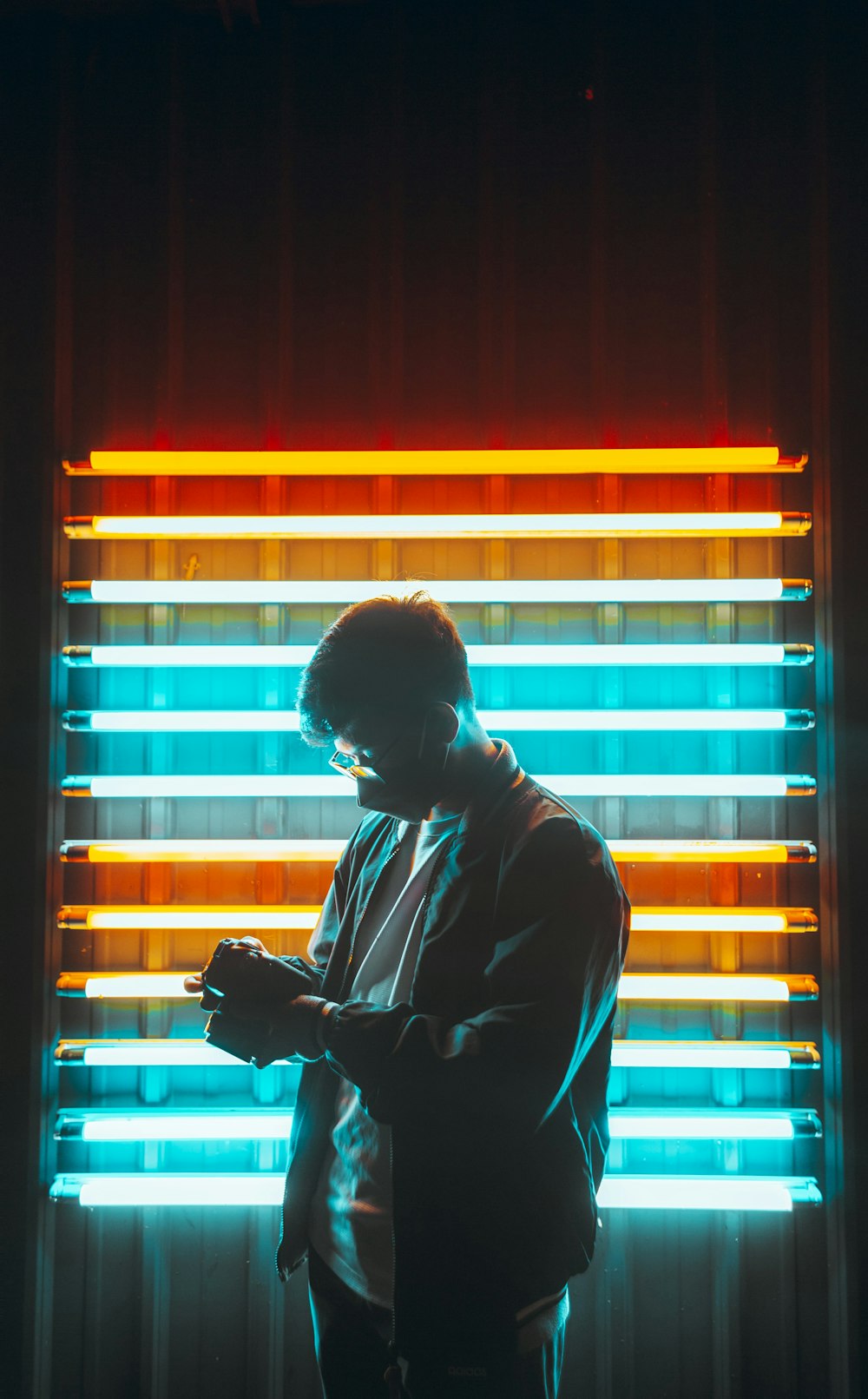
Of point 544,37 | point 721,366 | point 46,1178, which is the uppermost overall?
point 544,37

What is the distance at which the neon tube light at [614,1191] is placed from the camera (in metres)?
2.23

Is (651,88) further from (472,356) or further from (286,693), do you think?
(286,693)

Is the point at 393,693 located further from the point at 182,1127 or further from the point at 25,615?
the point at 182,1127

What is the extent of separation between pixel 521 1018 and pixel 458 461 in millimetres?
1654

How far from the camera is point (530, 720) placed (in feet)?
7.56

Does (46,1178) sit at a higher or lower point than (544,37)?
lower

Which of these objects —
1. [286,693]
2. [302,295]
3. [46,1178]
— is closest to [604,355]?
[302,295]

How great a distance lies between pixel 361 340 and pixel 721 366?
1.19 m

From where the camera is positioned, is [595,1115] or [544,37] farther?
[544,37]

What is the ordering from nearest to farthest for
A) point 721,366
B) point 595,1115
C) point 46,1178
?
point 595,1115 → point 46,1178 → point 721,366

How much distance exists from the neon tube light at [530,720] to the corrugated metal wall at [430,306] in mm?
161

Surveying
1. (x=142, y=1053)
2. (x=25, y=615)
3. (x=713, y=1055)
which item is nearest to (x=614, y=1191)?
(x=713, y=1055)

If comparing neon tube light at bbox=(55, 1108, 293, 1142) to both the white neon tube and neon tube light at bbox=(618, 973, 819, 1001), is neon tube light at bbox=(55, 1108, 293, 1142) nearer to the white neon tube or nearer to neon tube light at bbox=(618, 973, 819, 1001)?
the white neon tube

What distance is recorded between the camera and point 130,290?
258 centimetres
